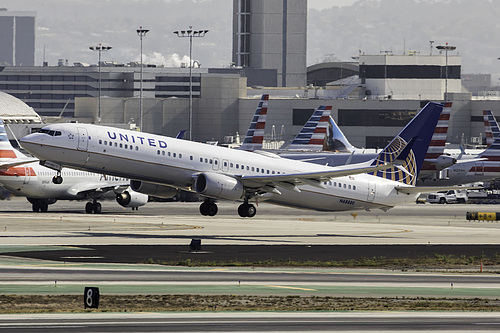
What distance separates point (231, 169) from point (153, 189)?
5.90 meters

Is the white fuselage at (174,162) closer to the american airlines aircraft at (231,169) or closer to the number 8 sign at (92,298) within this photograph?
the american airlines aircraft at (231,169)

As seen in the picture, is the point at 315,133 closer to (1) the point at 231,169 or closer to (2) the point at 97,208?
(2) the point at 97,208

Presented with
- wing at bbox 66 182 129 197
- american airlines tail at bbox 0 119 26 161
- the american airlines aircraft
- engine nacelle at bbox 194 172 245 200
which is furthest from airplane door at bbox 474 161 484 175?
engine nacelle at bbox 194 172 245 200

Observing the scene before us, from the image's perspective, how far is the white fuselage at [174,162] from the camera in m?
62.3

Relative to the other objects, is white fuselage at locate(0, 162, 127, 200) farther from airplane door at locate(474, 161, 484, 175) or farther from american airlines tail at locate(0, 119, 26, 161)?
airplane door at locate(474, 161, 484, 175)

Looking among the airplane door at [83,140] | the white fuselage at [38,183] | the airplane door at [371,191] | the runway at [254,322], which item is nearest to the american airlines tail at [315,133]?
the white fuselage at [38,183]

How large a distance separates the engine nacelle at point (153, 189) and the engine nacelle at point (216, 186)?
10.5 ft

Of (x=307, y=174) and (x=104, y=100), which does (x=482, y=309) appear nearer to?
(x=307, y=174)

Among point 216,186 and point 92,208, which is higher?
point 216,186

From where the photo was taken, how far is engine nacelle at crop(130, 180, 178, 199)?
67.3m

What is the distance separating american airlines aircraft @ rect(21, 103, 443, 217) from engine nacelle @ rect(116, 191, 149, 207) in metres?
27.0

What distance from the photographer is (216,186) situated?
65.5 m

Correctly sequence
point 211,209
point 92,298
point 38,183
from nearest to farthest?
point 92,298 → point 211,209 → point 38,183

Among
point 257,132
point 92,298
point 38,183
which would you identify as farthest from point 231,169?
point 257,132
